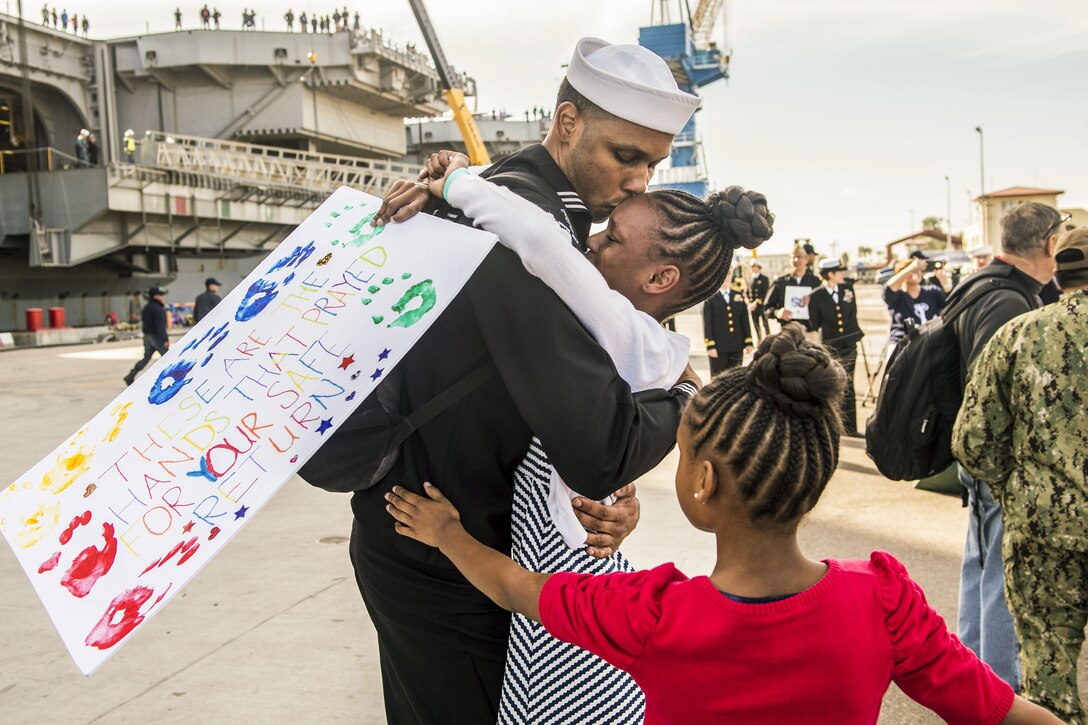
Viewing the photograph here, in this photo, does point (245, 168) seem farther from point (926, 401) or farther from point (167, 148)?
point (926, 401)

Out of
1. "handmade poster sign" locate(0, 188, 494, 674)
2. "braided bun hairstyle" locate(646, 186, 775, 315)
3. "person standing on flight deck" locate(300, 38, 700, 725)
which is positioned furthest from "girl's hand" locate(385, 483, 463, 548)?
"braided bun hairstyle" locate(646, 186, 775, 315)

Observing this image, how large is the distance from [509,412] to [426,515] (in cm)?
25

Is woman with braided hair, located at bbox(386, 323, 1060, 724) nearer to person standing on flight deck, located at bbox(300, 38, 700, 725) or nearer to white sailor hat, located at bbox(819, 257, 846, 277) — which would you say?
person standing on flight deck, located at bbox(300, 38, 700, 725)

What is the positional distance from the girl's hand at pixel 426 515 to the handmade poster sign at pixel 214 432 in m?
0.31

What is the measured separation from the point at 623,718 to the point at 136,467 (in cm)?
98

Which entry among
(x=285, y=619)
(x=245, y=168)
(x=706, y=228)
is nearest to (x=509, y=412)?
(x=706, y=228)

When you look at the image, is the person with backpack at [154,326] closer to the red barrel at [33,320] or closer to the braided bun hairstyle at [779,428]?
the braided bun hairstyle at [779,428]

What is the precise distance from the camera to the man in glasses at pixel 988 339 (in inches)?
123

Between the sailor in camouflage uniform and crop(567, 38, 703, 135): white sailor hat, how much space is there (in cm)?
154

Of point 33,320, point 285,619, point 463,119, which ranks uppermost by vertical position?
point 463,119

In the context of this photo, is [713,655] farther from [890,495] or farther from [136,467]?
[890,495]

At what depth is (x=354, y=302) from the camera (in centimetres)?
153

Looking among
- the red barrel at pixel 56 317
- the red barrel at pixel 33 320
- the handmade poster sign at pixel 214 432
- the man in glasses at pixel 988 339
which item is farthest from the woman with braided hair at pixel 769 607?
the red barrel at pixel 56 317

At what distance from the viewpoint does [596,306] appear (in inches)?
55.9
